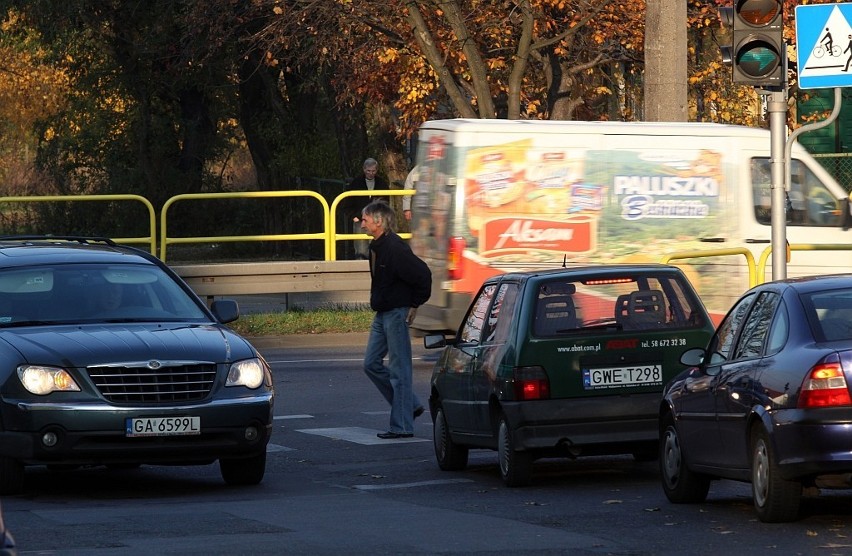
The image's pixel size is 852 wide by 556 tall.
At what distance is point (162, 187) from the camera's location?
4031 centimetres

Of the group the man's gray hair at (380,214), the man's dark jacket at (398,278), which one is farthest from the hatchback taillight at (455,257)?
the man's dark jacket at (398,278)

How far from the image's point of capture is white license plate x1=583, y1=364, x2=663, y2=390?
36.9 ft

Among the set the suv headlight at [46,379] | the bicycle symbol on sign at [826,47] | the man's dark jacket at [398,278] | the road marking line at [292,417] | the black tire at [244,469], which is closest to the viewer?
the suv headlight at [46,379]

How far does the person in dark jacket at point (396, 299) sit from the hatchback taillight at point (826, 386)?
6120mm

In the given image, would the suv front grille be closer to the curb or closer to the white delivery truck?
the white delivery truck

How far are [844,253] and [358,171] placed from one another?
2131 cm

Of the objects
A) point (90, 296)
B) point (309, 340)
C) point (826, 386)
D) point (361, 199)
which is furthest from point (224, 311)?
point (361, 199)

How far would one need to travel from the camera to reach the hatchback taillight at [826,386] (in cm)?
854

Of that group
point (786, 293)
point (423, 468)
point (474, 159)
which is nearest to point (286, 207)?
point (474, 159)

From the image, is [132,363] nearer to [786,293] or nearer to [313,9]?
[786,293]

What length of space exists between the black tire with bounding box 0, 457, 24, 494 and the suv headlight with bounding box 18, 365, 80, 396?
1.72 feet

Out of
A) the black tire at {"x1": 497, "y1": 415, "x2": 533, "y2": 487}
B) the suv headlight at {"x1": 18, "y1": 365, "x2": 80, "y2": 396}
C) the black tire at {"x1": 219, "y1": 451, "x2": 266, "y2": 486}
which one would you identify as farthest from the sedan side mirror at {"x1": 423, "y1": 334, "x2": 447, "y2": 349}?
the suv headlight at {"x1": 18, "y1": 365, "x2": 80, "y2": 396}

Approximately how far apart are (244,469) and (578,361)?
2.32 metres

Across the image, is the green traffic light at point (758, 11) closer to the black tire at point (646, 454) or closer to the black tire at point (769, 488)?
the black tire at point (646, 454)
